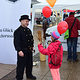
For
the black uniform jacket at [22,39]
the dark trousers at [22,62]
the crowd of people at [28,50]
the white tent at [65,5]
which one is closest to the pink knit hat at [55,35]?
the crowd of people at [28,50]

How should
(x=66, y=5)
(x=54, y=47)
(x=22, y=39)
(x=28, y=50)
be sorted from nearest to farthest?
(x=54, y=47)
(x=22, y=39)
(x=28, y=50)
(x=66, y=5)

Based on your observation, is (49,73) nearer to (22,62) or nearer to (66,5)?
(22,62)

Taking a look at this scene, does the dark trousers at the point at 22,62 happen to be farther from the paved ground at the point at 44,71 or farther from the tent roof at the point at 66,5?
the tent roof at the point at 66,5

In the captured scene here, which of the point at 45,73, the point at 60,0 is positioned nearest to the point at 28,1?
the point at 45,73

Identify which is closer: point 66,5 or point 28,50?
point 28,50

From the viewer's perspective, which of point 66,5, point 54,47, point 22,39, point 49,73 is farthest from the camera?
point 66,5

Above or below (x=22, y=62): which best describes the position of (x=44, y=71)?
below

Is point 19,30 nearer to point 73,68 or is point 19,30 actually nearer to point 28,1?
point 28,1

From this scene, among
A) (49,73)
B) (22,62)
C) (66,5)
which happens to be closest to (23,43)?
(22,62)

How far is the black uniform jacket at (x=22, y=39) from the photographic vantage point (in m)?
4.83

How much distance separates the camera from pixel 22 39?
16.2 ft

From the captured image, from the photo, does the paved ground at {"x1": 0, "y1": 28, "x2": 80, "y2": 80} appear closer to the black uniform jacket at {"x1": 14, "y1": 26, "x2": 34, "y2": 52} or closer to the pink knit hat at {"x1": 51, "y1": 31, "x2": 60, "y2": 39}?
the black uniform jacket at {"x1": 14, "y1": 26, "x2": 34, "y2": 52}

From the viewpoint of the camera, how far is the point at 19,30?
491cm

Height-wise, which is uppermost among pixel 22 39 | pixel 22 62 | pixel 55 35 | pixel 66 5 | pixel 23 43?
pixel 66 5
